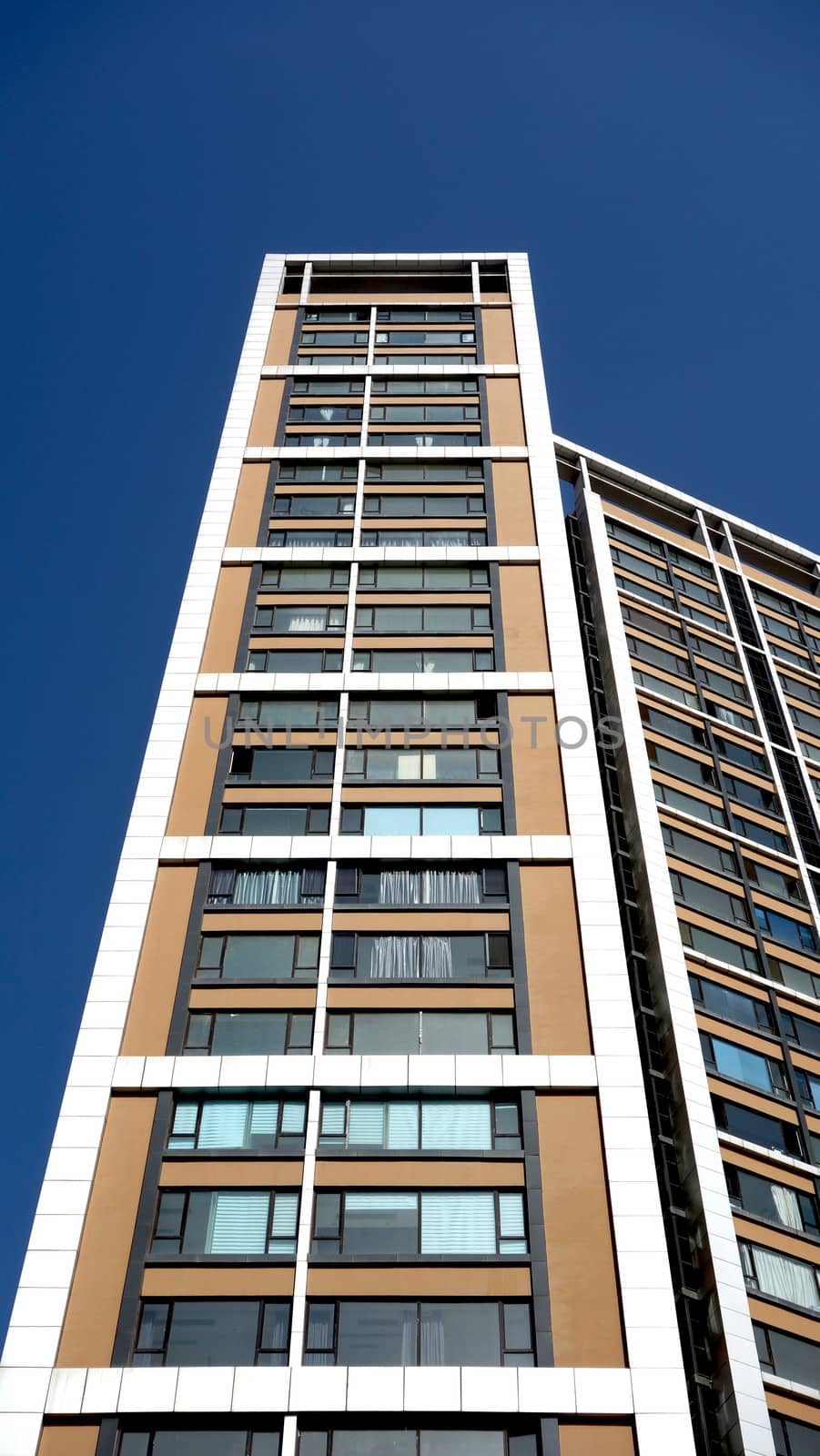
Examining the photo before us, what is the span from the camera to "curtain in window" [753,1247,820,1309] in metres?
42.8

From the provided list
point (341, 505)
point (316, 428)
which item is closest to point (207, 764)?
point (341, 505)

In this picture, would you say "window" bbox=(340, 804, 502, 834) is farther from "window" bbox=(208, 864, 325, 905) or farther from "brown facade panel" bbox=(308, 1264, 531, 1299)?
"brown facade panel" bbox=(308, 1264, 531, 1299)

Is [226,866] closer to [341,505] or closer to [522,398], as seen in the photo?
[341,505]

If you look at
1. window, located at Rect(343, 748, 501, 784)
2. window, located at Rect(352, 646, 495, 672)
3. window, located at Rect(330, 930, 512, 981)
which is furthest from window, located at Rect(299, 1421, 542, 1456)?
window, located at Rect(352, 646, 495, 672)

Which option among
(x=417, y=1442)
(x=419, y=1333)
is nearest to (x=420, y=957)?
(x=419, y=1333)

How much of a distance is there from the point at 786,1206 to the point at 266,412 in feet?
118

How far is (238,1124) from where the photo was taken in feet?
108

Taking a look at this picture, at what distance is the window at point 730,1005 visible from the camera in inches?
1993

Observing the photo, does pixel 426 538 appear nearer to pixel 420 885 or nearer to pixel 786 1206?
pixel 420 885

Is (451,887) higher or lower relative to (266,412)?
lower

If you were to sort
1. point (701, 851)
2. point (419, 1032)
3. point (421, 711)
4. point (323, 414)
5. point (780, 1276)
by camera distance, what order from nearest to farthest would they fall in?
1. point (419, 1032)
2. point (780, 1276)
3. point (421, 711)
4. point (701, 851)
5. point (323, 414)

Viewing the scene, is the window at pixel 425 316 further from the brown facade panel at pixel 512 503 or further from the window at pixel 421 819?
the window at pixel 421 819

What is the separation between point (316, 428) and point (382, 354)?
7.18m

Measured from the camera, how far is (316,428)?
5766 cm
